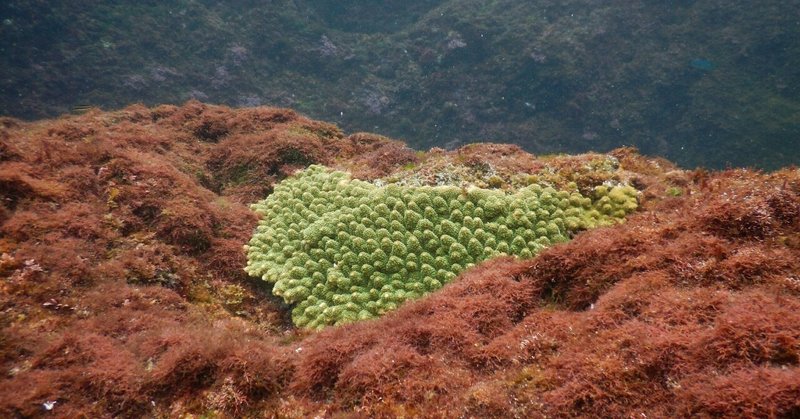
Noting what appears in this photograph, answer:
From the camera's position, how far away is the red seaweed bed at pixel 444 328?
8.89 feet

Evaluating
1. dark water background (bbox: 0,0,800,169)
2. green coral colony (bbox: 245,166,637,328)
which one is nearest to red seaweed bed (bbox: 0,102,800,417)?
green coral colony (bbox: 245,166,637,328)

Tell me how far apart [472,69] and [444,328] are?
27030 millimetres

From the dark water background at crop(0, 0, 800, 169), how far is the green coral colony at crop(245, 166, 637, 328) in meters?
19.1

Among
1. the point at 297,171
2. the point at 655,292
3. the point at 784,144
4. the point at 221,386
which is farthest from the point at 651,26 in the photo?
the point at 221,386

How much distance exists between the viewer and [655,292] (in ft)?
11.1

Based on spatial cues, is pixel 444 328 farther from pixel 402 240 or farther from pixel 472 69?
pixel 472 69

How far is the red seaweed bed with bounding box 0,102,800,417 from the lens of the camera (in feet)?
8.89

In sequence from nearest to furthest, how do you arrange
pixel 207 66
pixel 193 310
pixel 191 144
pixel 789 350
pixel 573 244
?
1. pixel 789 350
2. pixel 573 244
3. pixel 193 310
4. pixel 191 144
5. pixel 207 66

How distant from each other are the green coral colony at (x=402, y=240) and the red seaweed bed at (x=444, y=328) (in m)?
0.65

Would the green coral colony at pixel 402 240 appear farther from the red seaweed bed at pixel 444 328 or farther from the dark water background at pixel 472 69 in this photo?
the dark water background at pixel 472 69

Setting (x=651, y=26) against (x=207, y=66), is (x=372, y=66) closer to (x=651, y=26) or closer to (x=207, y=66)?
(x=207, y=66)

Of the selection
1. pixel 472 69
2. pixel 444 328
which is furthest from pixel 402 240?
pixel 472 69

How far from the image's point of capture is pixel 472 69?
92.0 feet

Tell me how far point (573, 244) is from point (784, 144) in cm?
2550
